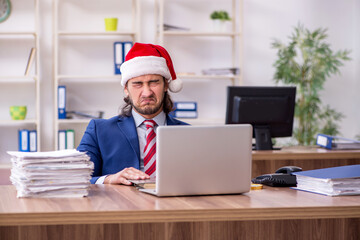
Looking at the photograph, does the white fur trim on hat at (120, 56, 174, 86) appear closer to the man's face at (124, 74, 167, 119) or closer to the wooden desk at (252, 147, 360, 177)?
the man's face at (124, 74, 167, 119)

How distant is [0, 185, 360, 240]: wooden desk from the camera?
151 cm

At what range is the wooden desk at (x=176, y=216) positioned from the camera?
1513 millimetres

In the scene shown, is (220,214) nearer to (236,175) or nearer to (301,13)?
(236,175)

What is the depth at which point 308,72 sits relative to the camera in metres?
5.38

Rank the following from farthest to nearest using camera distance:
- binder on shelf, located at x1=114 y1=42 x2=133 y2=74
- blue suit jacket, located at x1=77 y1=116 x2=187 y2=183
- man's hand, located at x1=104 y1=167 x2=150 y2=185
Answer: binder on shelf, located at x1=114 y1=42 x2=133 y2=74
blue suit jacket, located at x1=77 y1=116 x2=187 y2=183
man's hand, located at x1=104 y1=167 x2=150 y2=185

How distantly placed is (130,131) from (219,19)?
118 inches

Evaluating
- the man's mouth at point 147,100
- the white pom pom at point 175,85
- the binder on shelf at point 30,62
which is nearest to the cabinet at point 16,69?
the binder on shelf at point 30,62

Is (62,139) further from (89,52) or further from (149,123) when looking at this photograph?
(149,123)

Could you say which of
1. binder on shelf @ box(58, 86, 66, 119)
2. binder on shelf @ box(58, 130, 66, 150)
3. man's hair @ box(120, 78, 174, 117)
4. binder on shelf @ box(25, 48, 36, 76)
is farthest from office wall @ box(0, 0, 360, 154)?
man's hair @ box(120, 78, 174, 117)

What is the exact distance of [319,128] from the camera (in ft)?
18.6

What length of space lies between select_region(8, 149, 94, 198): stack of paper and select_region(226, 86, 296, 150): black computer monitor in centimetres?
204

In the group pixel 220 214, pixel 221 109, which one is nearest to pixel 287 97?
pixel 221 109

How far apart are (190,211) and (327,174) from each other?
628 millimetres

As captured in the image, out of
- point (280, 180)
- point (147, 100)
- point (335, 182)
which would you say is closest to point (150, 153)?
point (147, 100)
